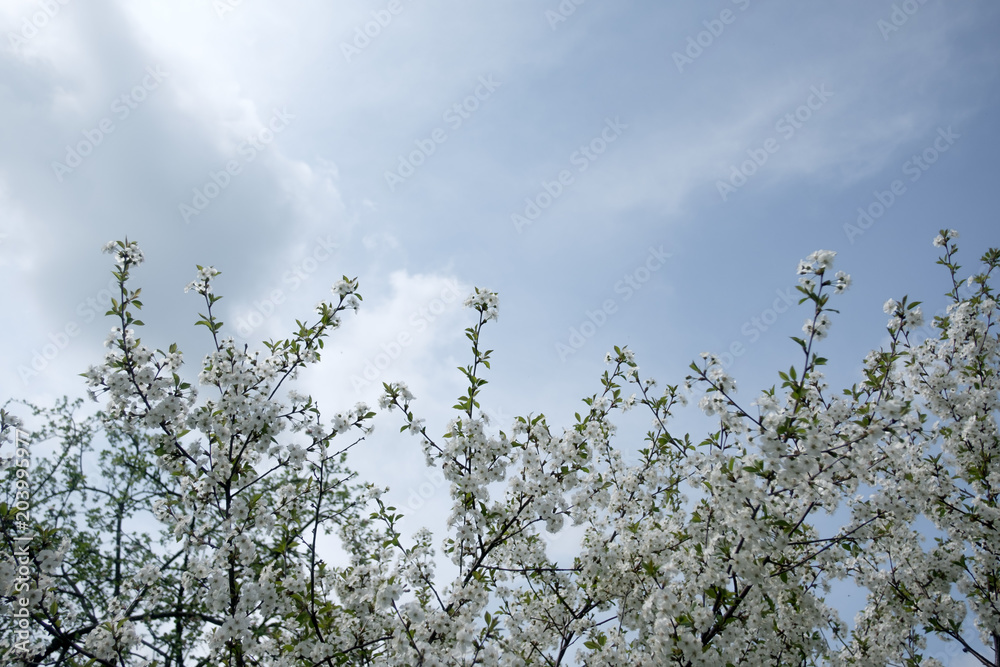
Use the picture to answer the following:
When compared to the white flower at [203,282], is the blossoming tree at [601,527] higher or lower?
lower

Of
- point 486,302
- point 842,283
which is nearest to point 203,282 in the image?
point 486,302

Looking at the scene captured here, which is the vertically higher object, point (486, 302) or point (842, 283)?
point (486, 302)

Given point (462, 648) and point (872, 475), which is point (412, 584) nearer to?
point (462, 648)

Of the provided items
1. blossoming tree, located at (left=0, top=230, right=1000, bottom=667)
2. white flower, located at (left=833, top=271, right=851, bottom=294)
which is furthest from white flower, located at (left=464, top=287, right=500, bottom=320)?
white flower, located at (left=833, top=271, right=851, bottom=294)

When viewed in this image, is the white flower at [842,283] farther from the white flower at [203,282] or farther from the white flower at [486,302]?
the white flower at [203,282]

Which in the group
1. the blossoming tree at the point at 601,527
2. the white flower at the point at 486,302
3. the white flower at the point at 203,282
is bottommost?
the blossoming tree at the point at 601,527

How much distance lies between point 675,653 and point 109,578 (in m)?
13.7

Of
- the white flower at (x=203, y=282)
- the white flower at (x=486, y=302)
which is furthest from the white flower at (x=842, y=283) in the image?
the white flower at (x=203, y=282)

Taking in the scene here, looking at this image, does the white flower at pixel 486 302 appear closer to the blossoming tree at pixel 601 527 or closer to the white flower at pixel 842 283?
the blossoming tree at pixel 601 527

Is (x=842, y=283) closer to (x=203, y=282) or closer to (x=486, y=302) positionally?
(x=486, y=302)

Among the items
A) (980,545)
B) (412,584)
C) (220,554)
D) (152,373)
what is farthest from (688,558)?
(152,373)

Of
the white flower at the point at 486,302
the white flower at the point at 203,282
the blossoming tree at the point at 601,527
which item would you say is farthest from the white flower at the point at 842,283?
the white flower at the point at 203,282

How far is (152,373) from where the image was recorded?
528 centimetres

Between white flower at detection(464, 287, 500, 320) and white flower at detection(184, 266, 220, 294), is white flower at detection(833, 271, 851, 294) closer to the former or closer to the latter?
white flower at detection(464, 287, 500, 320)
